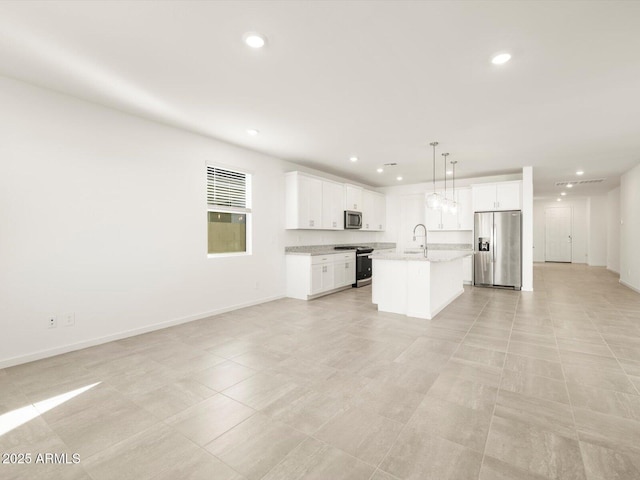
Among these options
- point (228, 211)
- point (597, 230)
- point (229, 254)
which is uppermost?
point (228, 211)

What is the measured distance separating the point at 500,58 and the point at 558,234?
12.5 m

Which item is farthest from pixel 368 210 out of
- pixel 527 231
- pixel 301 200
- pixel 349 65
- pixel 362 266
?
pixel 349 65

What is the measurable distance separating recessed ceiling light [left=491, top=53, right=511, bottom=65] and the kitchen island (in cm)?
237

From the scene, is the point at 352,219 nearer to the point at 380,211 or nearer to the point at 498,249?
the point at 380,211

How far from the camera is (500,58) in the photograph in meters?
2.41

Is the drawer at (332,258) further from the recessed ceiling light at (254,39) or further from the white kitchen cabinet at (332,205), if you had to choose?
the recessed ceiling light at (254,39)

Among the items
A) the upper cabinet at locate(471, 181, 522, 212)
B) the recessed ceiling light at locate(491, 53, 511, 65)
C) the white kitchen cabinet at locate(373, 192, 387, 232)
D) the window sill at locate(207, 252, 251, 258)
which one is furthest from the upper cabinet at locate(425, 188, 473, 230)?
the recessed ceiling light at locate(491, 53, 511, 65)

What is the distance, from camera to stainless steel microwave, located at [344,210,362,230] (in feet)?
22.6

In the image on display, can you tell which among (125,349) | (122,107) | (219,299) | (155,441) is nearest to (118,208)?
(122,107)

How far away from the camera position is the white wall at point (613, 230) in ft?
29.1

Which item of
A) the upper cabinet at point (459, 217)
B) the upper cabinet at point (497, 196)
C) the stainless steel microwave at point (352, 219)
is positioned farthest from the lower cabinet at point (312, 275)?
the upper cabinet at point (497, 196)

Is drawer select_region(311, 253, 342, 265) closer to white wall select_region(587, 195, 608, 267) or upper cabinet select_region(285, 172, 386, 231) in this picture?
upper cabinet select_region(285, 172, 386, 231)

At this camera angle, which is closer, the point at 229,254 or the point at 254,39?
the point at 254,39

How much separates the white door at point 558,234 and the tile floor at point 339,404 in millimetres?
9788
